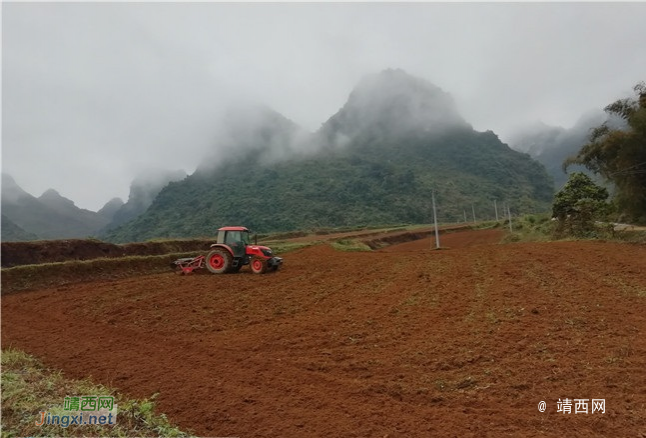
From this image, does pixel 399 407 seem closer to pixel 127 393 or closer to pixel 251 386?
pixel 251 386

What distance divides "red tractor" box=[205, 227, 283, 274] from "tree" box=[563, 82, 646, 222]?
18834 millimetres

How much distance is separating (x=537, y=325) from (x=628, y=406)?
2.77 m

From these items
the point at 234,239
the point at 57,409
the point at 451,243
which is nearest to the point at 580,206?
the point at 451,243

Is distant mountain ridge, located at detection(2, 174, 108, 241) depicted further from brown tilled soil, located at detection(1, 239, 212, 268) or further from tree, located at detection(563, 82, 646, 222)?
tree, located at detection(563, 82, 646, 222)

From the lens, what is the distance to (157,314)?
31.4 feet

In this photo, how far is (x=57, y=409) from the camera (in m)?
4.01

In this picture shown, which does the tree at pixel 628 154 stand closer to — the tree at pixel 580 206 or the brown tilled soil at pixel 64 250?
the tree at pixel 580 206

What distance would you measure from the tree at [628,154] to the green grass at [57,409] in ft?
78.0

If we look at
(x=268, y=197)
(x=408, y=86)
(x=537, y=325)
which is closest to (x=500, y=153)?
(x=408, y=86)

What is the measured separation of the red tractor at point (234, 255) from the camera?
607 inches

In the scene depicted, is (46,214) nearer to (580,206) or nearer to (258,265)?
(258,265)

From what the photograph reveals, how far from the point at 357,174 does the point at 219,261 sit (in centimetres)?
7322

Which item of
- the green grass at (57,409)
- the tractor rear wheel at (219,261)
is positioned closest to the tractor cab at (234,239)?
the tractor rear wheel at (219,261)

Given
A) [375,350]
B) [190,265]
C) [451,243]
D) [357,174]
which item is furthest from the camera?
[357,174]
